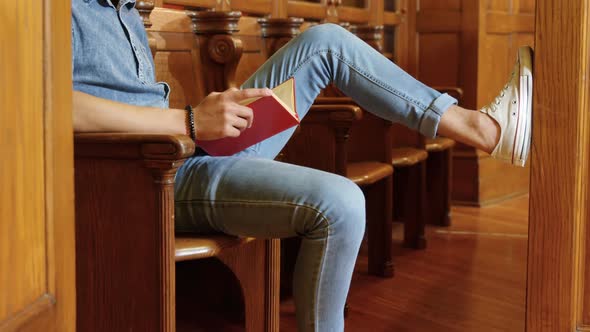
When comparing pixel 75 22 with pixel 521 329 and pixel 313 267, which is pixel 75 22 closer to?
pixel 313 267

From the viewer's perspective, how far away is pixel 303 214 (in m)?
1.81

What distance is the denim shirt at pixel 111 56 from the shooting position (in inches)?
73.5

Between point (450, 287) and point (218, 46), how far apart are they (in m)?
1.18

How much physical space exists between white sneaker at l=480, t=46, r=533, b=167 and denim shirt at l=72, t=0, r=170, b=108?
79cm

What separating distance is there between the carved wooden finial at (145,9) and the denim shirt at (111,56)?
0.53m

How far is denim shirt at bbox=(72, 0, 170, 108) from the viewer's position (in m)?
1.87

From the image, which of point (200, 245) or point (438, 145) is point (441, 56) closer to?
point (438, 145)

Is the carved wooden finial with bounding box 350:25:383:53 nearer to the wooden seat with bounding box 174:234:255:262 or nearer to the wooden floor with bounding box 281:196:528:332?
the wooden floor with bounding box 281:196:528:332

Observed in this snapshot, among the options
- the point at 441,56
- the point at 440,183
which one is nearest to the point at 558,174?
the point at 440,183

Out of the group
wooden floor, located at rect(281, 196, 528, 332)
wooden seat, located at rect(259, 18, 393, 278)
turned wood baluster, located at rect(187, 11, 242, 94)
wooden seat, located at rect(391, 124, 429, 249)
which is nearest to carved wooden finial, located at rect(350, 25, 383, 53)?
wooden seat, located at rect(391, 124, 429, 249)

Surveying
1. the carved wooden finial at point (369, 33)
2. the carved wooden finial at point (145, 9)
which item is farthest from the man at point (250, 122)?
the carved wooden finial at point (369, 33)

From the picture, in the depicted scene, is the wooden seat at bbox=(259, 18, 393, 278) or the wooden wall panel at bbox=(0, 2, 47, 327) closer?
the wooden wall panel at bbox=(0, 2, 47, 327)

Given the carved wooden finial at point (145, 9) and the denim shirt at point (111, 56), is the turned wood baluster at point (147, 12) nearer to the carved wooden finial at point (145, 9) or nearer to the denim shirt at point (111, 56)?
the carved wooden finial at point (145, 9)

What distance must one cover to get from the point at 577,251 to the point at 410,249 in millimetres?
2097
